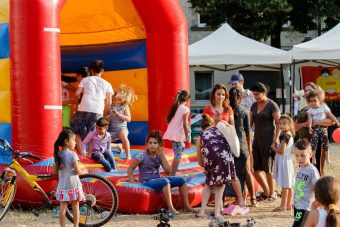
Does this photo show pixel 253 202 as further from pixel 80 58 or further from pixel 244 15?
pixel 244 15

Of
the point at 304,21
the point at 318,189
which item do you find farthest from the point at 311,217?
the point at 304,21

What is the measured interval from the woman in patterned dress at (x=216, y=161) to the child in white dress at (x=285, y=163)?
2.21 feet

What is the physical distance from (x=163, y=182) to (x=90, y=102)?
1.76 m

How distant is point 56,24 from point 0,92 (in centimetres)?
103

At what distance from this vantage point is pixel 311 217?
4219 millimetres

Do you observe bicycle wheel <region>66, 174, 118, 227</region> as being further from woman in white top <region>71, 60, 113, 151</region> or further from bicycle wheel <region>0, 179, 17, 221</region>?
woman in white top <region>71, 60, 113, 151</region>

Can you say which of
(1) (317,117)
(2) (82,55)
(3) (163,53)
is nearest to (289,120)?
(1) (317,117)

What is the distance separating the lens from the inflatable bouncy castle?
317 inches

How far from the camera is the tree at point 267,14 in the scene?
21203mm

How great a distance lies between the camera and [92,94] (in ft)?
29.8

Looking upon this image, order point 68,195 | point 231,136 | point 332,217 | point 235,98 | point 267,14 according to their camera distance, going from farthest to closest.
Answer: point 267,14
point 235,98
point 231,136
point 68,195
point 332,217

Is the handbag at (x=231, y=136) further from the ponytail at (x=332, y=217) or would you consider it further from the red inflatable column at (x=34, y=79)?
the ponytail at (x=332, y=217)

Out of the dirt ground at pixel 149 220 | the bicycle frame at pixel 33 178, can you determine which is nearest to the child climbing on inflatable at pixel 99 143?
the dirt ground at pixel 149 220

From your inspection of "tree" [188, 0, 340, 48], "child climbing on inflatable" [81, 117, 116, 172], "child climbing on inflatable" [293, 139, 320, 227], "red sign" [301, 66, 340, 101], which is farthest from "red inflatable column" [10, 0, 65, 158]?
"tree" [188, 0, 340, 48]
